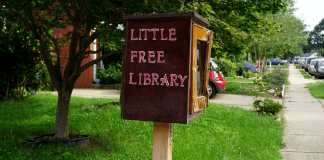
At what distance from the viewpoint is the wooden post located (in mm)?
2928

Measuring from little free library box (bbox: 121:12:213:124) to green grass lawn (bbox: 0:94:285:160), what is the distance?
2251 millimetres

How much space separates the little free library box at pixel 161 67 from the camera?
8.66 ft

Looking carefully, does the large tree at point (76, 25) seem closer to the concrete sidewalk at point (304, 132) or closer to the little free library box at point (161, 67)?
the little free library box at point (161, 67)

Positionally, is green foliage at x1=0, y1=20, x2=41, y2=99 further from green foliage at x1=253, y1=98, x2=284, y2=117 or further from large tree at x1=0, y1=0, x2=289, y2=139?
green foliage at x1=253, y1=98, x2=284, y2=117

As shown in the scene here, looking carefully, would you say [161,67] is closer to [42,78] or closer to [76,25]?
[76,25]

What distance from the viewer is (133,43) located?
2.79 meters

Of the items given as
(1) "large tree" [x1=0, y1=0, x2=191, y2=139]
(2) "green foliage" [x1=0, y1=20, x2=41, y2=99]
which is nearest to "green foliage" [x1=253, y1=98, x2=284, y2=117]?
(1) "large tree" [x1=0, y1=0, x2=191, y2=139]

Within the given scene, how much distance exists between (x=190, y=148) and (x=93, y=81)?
11614 mm

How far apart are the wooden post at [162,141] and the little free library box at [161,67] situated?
0.65 feet

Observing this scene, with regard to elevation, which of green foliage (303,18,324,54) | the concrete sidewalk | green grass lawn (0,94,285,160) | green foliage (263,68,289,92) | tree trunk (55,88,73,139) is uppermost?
green foliage (303,18,324,54)

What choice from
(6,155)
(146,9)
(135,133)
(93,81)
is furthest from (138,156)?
(93,81)

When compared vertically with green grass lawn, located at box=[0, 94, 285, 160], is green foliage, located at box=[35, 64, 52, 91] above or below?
above

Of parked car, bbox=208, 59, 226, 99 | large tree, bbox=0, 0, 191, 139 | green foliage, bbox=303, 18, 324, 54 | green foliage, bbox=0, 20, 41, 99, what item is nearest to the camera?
large tree, bbox=0, 0, 191, 139

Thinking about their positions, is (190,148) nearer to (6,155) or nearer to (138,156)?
(138,156)
